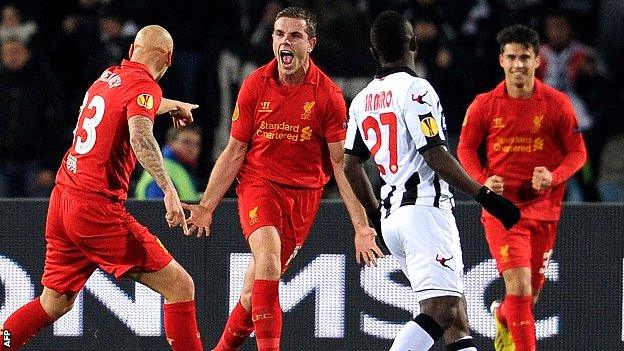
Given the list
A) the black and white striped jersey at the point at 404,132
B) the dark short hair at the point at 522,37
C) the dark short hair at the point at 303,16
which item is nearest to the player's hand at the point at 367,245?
the black and white striped jersey at the point at 404,132

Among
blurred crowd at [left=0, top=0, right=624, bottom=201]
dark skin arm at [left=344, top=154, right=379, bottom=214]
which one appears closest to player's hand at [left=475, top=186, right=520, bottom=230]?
dark skin arm at [left=344, top=154, right=379, bottom=214]

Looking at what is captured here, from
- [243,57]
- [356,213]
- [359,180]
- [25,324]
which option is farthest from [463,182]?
[243,57]

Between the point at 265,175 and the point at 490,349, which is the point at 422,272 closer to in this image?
the point at 265,175

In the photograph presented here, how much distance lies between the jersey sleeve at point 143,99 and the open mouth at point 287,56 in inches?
34.3

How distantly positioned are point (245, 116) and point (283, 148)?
30cm

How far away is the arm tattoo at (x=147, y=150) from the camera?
7.50 metres

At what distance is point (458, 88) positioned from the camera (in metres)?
12.2

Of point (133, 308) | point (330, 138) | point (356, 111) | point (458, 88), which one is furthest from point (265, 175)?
point (458, 88)

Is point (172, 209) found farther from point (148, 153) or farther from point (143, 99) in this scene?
point (143, 99)

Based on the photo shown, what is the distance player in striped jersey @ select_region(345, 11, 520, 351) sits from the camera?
7086 millimetres

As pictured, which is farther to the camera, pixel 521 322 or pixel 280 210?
pixel 521 322

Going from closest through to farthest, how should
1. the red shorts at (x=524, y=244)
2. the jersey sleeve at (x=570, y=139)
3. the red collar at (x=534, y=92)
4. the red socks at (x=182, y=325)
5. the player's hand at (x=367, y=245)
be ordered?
the player's hand at (x=367, y=245), the red socks at (x=182, y=325), the red shorts at (x=524, y=244), the jersey sleeve at (x=570, y=139), the red collar at (x=534, y=92)

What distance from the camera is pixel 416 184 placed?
7281 millimetres

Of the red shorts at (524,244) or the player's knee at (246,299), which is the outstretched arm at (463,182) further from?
the player's knee at (246,299)
